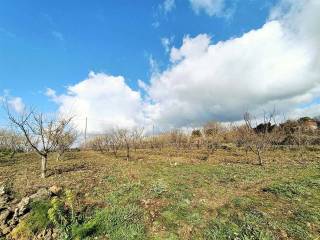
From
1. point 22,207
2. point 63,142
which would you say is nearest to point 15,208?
point 22,207

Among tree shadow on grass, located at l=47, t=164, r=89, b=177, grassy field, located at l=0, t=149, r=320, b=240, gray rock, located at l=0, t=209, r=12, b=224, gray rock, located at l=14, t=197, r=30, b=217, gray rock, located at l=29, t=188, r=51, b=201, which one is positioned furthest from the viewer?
tree shadow on grass, located at l=47, t=164, r=89, b=177

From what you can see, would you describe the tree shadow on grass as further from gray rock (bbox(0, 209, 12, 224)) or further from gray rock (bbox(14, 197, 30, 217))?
gray rock (bbox(0, 209, 12, 224))

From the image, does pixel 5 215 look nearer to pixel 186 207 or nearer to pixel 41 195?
pixel 41 195

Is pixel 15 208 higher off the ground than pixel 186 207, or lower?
higher

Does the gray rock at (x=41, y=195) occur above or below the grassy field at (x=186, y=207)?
above

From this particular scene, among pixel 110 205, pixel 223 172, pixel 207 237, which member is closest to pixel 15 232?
pixel 110 205

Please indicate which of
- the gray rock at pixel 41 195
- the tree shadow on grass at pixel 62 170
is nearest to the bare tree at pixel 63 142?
the tree shadow on grass at pixel 62 170

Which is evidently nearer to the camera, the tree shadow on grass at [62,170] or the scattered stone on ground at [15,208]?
the scattered stone on ground at [15,208]

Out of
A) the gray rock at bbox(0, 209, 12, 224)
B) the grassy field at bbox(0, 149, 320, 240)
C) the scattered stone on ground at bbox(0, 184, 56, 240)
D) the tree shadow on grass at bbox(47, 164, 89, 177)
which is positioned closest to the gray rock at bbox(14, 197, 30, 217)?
the scattered stone on ground at bbox(0, 184, 56, 240)

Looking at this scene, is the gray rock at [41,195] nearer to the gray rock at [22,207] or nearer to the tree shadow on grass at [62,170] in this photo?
the gray rock at [22,207]

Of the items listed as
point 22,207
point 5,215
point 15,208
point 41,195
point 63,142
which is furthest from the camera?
point 63,142

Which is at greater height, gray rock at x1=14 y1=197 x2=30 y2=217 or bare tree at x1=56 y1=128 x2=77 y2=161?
bare tree at x1=56 y1=128 x2=77 y2=161

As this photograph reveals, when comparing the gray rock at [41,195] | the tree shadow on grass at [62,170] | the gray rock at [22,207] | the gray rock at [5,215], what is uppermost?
the tree shadow on grass at [62,170]

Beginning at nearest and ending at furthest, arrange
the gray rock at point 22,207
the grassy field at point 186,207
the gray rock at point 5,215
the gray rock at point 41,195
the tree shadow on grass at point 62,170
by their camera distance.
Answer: the grassy field at point 186,207
the gray rock at point 5,215
the gray rock at point 22,207
the gray rock at point 41,195
the tree shadow on grass at point 62,170
